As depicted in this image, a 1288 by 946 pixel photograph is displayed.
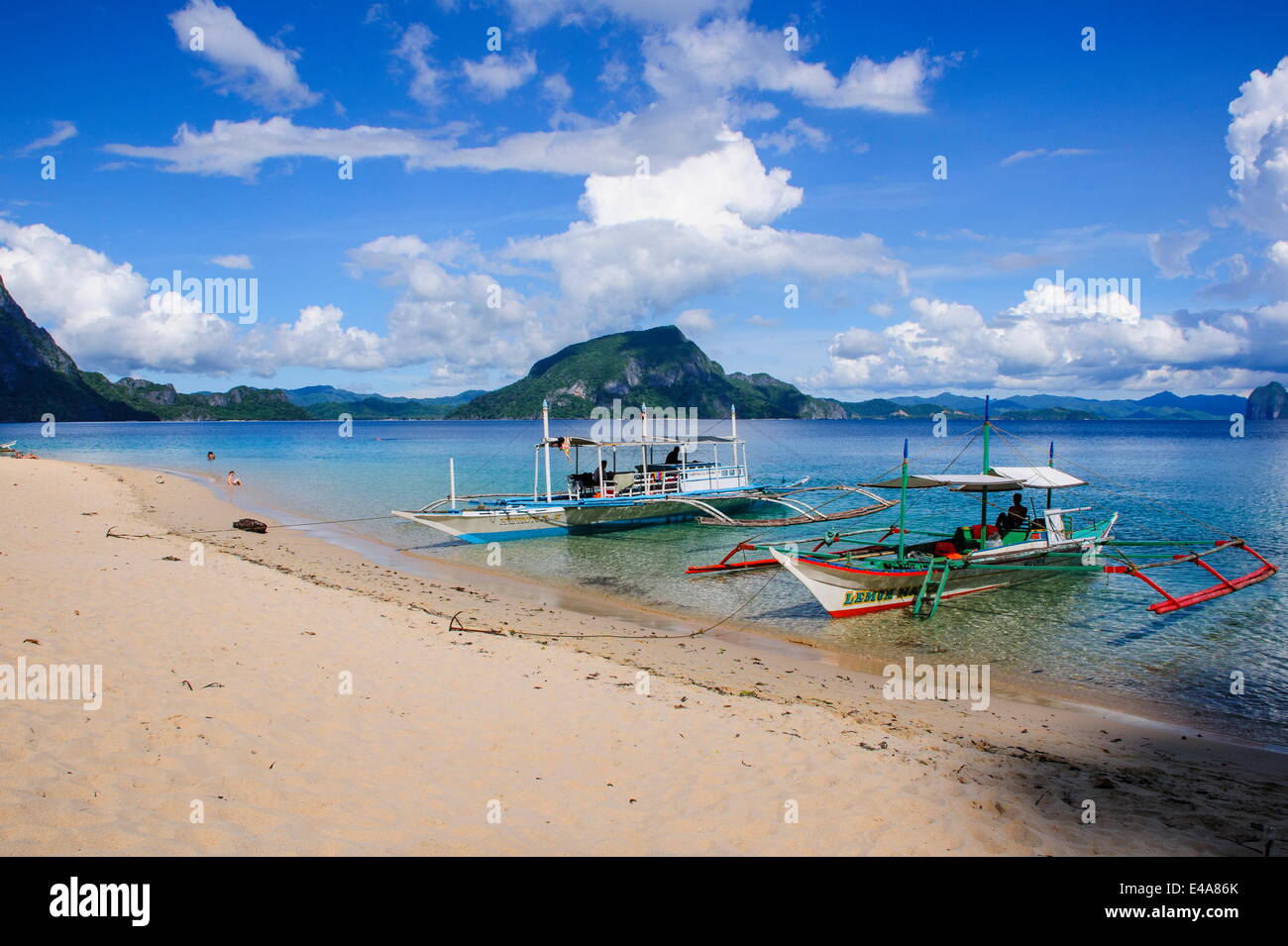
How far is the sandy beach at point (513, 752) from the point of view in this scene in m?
5.11

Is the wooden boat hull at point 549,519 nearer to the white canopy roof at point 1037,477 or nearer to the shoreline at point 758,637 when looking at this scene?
the shoreline at point 758,637

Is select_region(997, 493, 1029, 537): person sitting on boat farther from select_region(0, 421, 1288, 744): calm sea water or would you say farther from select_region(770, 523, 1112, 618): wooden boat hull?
select_region(0, 421, 1288, 744): calm sea water

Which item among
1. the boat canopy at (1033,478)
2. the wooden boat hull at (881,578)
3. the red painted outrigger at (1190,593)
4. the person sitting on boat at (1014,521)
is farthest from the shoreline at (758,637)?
the person sitting on boat at (1014,521)

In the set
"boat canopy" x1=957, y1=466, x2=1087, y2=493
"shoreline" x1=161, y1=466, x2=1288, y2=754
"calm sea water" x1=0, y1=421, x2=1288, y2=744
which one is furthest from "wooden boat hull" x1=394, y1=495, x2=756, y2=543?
"boat canopy" x1=957, y1=466, x2=1087, y2=493

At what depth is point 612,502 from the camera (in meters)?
27.0

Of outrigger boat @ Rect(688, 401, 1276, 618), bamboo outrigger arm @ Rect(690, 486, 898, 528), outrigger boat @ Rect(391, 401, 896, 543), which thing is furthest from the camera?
outrigger boat @ Rect(391, 401, 896, 543)

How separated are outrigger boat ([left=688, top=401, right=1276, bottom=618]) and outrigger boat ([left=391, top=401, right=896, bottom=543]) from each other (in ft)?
16.3

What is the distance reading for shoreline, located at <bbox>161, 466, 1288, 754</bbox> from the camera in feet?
34.3

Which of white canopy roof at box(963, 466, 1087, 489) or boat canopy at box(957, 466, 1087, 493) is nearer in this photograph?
boat canopy at box(957, 466, 1087, 493)

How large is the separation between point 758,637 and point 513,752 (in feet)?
28.1

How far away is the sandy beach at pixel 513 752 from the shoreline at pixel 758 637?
30 centimetres

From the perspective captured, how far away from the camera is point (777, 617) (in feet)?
52.3
